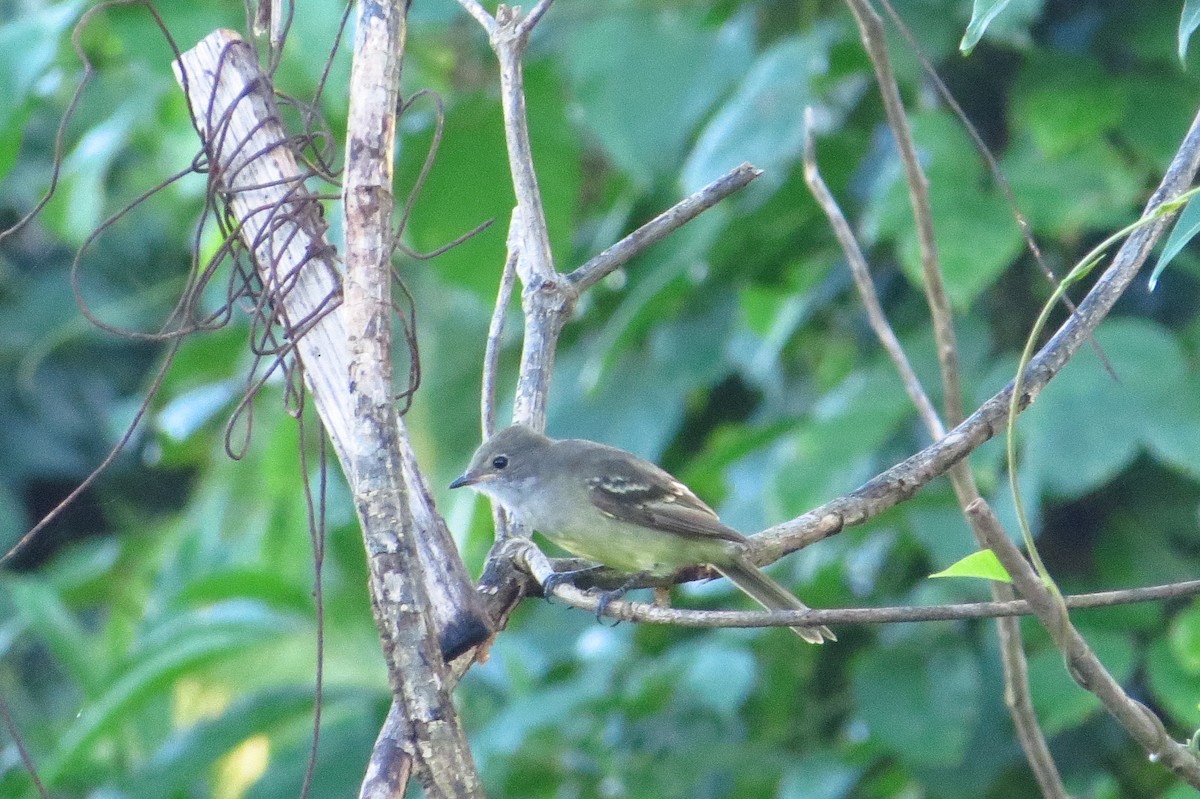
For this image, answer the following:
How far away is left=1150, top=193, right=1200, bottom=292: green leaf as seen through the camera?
6.91 ft

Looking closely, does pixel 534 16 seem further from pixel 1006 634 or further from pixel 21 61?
pixel 21 61

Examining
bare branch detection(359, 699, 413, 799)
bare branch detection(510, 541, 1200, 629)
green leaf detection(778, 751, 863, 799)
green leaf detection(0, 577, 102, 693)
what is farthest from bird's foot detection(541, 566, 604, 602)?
green leaf detection(0, 577, 102, 693)

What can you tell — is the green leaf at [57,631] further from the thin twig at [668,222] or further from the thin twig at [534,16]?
the thin twig at [534,16]

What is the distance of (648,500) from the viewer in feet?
14.0

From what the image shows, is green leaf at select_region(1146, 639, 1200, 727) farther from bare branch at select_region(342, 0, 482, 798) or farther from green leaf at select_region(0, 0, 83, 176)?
green leaf at select_region(0, 0, 83, 176)

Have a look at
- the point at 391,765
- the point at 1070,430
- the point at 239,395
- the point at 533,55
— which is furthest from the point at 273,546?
the point at 391,765

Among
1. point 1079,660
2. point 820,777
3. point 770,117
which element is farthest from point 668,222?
point 820,777

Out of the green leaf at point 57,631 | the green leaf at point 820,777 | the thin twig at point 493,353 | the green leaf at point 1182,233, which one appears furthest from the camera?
the green leaf at point 57,631

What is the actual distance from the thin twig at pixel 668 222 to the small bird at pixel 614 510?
29.0 inches

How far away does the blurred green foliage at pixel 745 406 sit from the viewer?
4.40 m

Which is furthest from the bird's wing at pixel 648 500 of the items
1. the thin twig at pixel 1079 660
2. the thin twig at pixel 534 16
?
the thin twig at pixel 1079 660

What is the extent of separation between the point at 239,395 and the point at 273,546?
67cm

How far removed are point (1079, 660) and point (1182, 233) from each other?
69 cm

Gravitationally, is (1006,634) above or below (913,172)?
below
